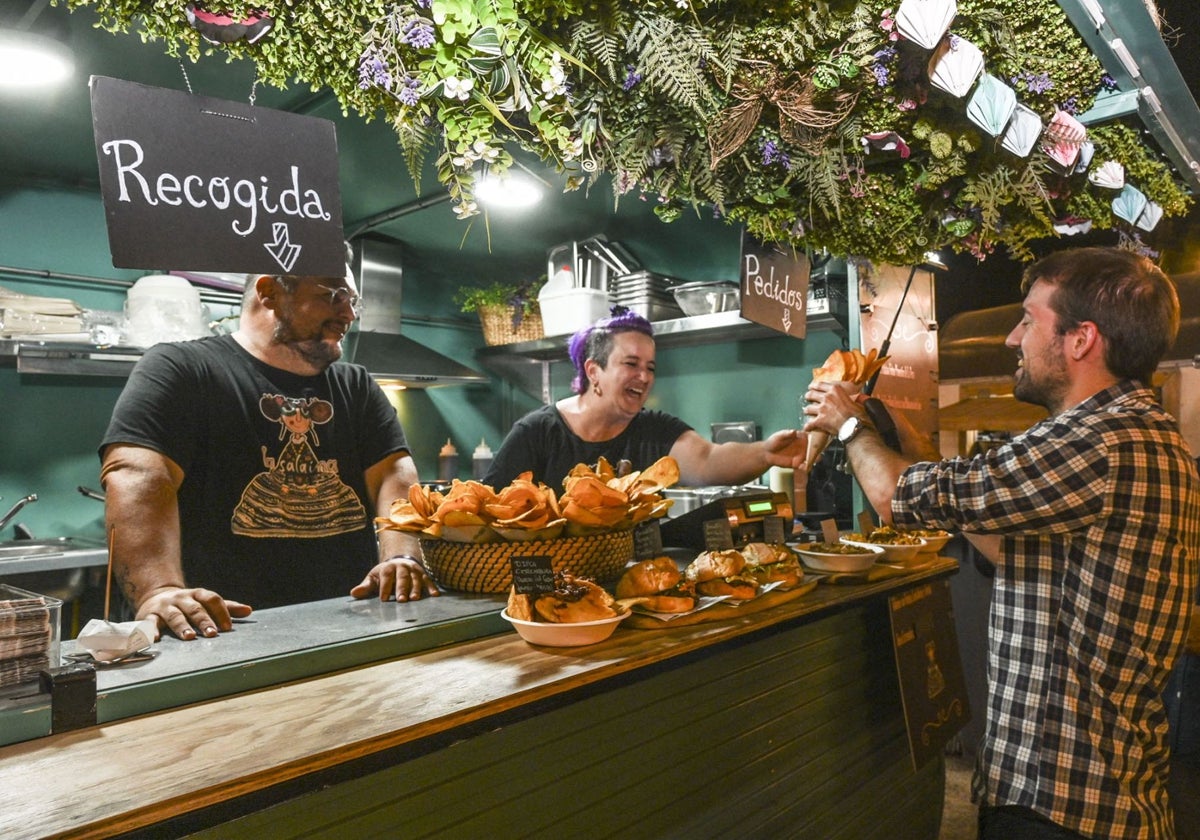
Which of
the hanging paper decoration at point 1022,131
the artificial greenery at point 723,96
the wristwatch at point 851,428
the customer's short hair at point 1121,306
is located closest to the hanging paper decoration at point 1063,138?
the artificial greenery at point 723,96

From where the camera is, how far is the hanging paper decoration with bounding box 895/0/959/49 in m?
1.88

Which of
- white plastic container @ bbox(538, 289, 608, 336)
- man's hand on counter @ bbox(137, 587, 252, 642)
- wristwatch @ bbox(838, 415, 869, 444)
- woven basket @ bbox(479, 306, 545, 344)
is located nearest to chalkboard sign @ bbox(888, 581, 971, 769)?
wristwatch @ bbox(838, 415, 869, 444)

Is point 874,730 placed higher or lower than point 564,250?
lower

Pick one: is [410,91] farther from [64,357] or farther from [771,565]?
[64,357]

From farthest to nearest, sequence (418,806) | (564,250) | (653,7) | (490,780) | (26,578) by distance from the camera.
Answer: (564,250) → (26,578) → (653,7) → (490,780) → (418,806)

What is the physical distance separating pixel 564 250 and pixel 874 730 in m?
4.25

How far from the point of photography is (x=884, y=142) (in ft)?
7.41

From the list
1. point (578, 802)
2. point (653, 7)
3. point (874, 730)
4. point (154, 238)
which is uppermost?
point (653, 7)

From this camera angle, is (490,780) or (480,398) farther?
(480,398)

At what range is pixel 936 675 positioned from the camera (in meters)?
2.29

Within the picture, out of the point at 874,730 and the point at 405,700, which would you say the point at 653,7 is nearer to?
the point at 405,700

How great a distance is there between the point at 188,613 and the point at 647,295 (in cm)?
415

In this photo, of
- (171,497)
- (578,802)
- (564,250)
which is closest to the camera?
(578,802)

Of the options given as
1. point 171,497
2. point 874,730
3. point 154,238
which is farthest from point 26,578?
point 874,730
